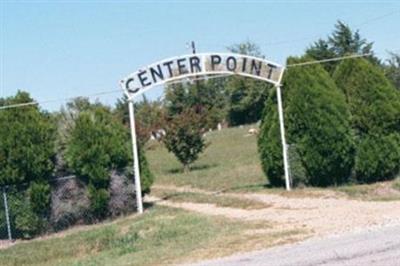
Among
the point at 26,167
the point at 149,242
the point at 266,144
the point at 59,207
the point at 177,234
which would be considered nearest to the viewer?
the point at 149,242

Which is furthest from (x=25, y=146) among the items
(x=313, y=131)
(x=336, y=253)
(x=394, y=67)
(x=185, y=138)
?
(x=394, y=67)

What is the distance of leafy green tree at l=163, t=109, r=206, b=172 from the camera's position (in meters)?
32.2

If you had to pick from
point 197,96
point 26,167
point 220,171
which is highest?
point 197,96

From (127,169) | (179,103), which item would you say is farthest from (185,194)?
(179,103)

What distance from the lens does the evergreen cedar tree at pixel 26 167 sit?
59.3ft

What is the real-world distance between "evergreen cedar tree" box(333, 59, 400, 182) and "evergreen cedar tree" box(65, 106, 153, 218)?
5.70m

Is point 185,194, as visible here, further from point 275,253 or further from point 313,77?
point 275,253

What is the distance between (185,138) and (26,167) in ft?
47.9

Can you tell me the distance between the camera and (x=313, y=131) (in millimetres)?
20250

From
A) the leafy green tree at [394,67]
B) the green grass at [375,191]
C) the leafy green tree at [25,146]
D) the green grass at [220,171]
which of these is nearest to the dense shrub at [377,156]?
the green grass at [375,191]

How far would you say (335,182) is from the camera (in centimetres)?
2047

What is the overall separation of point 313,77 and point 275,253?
34.1 feet

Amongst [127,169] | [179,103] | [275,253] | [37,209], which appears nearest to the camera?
[275,253]

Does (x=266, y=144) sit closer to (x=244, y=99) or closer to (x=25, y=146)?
(x=25, y=146)
